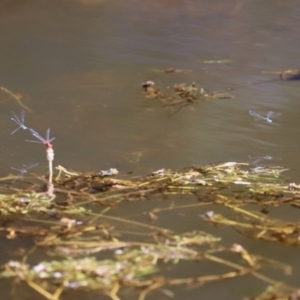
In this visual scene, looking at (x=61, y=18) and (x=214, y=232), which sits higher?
(x=61, y=18)

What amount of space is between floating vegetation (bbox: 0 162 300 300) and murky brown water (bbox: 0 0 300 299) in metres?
0.08

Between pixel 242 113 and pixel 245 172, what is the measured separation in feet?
1.84

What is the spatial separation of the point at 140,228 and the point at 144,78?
48.8 inches

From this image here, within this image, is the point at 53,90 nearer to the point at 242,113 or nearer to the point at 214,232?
the point at 242,113

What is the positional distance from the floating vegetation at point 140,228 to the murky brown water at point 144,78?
77 millimetres

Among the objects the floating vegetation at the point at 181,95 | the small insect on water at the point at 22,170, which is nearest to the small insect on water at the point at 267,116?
the floating vegetation at the point at 181,95

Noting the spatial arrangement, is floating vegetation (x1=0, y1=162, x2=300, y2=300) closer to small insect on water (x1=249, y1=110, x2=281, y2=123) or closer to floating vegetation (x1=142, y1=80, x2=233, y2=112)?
small insect on water (x1=249, y1=110, x2=281, y2=123)

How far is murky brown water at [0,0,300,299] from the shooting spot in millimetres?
2072

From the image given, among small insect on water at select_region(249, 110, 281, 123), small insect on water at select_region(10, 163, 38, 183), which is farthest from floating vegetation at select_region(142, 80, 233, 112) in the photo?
small insect on water at select_region(10, 163, 38, 183)

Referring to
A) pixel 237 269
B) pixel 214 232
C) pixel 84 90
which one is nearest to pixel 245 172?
pixel 214 232

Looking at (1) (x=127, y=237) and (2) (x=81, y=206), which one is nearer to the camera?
(1) (x=127, y=237)

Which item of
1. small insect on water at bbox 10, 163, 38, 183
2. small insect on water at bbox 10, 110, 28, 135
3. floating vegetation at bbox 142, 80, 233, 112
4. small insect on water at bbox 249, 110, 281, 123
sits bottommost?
small insect on water at bbox 10, 163, 38, 183

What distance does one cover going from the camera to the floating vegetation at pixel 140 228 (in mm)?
1366

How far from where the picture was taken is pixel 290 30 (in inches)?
122
